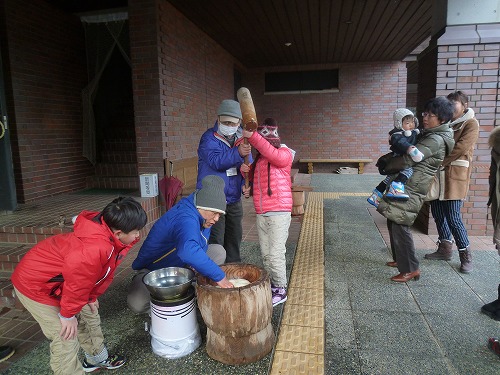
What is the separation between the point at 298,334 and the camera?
2699mm

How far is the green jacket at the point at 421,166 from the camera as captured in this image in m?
3.35

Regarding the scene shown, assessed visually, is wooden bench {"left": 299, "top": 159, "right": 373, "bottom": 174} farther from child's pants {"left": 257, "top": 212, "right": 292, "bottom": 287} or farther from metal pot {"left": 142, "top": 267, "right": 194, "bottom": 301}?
metal pot {"left": 142, "top": 267, "right": 194, "bottom": 301}

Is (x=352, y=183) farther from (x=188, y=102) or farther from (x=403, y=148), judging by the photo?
(x=403, y=148)

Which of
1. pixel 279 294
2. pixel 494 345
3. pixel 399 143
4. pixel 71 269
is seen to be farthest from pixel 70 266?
pixel 399 143

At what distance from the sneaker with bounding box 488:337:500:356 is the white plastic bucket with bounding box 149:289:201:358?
2.05 m

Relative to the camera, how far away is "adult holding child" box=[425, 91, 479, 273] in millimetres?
3936

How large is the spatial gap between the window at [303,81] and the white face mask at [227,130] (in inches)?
371

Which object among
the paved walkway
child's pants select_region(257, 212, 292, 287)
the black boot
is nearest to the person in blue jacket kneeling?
the paved walkway

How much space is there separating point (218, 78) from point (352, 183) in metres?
4.58

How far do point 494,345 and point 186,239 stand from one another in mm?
2206

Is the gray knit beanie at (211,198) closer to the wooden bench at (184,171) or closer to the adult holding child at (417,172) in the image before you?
the adult holding child at (417,172)

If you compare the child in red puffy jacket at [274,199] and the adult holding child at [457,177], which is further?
the adult holding child at [457,177]

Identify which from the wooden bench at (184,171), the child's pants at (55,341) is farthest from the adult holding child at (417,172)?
the wooden bench at (184,171)

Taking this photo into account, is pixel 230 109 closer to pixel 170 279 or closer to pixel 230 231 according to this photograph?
pixel 230 231
